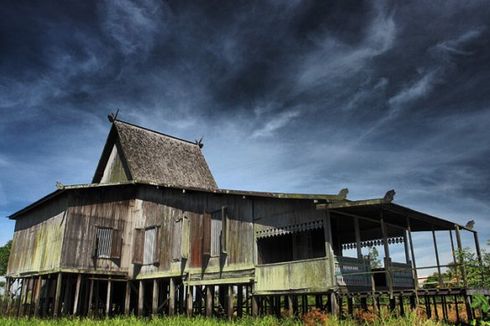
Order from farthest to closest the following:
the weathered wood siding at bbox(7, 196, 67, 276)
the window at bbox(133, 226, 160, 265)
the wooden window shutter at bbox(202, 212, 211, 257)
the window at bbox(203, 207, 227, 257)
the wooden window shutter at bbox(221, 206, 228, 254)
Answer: the window at bbox(133, 226, 160, 265), the weathered wood siding at bbox(7, 196, 67, 276), the wooden window shutter at bbox(202, 212, 211, 257), the window at bbox(203, 207, 227, 257), the wooden window shutter at bbox(221, 206, 228, 254)

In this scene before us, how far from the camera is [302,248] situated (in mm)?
18797

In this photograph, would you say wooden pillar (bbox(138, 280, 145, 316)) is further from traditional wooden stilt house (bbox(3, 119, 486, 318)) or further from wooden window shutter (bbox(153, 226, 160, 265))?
wooden window shutter (bbox(153, 226, 160, 265))

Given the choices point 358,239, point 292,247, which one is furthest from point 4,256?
point 358,239

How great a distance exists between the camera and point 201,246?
20.1 metres

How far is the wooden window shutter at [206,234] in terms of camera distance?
769 inches

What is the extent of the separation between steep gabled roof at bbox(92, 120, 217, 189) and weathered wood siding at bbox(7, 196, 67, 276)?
4.98m

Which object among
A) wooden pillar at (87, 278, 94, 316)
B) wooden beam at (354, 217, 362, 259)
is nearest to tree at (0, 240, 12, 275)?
wooden pillar at (87, 278, 94, 316)

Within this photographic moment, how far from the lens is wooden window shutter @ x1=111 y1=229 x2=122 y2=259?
22.2 meters

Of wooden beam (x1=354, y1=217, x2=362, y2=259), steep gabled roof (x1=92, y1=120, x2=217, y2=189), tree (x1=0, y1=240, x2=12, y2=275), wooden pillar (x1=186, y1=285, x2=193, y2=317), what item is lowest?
wooden pillar (x1=186, y1=285, x2=193, y2=317)

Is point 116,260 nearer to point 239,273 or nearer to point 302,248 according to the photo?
point 239,273

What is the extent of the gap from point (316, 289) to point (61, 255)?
1221 cm

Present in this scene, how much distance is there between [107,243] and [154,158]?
26.1 ft

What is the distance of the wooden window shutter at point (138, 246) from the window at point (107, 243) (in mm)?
785

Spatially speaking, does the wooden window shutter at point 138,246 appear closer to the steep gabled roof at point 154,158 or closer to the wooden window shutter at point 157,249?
the wooden window shutter at point 157,249
